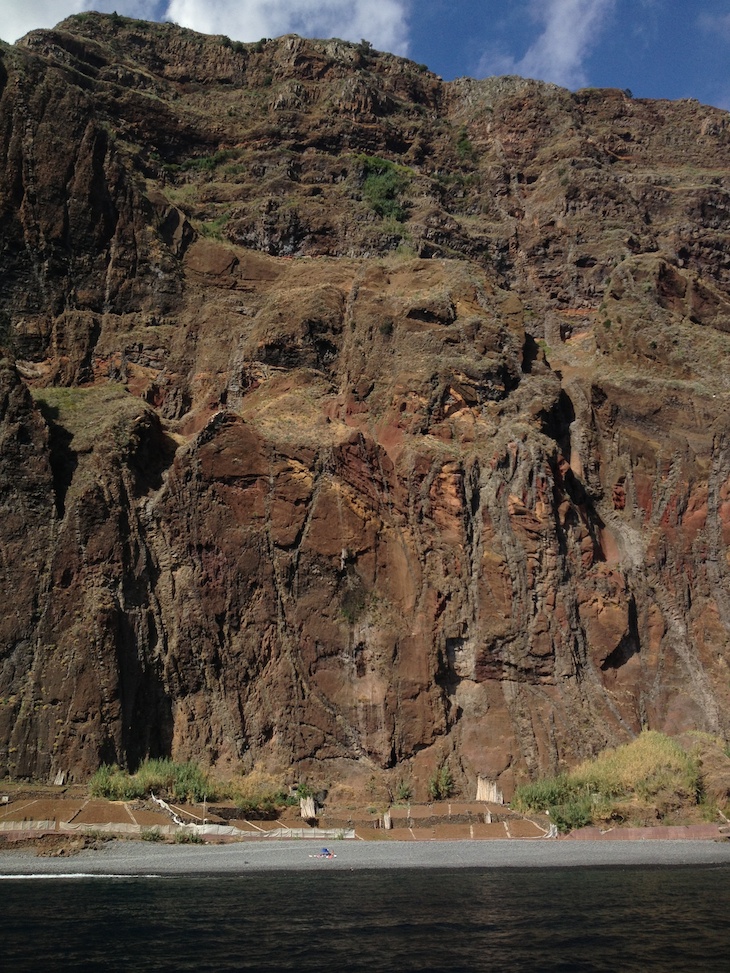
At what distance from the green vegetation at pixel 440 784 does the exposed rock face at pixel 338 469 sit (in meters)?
0.52

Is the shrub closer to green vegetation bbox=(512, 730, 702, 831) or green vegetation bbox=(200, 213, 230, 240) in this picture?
green vegetation bbox=(512, 730, 702, 831)

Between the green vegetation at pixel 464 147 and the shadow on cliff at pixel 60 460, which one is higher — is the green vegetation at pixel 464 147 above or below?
above

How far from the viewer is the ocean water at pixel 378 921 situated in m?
17.5

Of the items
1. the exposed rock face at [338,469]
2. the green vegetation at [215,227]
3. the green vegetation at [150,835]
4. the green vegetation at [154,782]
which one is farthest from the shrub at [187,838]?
the green vegetation at [215,227]

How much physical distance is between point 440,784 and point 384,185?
40.4 meters

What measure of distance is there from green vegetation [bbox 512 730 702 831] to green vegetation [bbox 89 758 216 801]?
36.2 ft

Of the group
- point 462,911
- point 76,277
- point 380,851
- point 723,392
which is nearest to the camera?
point 462,911

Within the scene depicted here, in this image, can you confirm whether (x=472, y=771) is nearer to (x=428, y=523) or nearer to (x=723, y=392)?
(x=428, y=523)

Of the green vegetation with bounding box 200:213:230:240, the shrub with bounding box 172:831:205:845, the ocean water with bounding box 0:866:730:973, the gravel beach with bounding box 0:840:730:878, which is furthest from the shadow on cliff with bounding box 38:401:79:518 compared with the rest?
the green vegetation with bounding box 200:213:230:240

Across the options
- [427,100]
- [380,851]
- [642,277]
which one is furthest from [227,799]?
[427,100]

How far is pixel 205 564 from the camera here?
38.9 meters

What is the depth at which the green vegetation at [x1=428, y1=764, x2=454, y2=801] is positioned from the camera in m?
35.0

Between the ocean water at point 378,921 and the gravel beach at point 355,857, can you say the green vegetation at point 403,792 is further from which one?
the ocean water at point 378,921

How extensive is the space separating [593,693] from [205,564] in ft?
51.7
